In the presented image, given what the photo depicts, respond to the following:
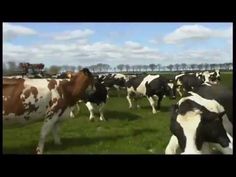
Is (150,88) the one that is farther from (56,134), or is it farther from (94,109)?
(56,134)

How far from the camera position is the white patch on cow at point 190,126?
183 inches

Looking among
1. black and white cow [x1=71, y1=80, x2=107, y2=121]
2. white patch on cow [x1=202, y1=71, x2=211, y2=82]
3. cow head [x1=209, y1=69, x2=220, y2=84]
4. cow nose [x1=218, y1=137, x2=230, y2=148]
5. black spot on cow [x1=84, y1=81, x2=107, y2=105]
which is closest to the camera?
cow nose [x1=218, y1=137, x2=230, y2=148]

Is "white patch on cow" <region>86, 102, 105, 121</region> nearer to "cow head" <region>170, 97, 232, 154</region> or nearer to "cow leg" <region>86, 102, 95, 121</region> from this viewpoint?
"cow leg" <region>86, 102, 95, 121</region>

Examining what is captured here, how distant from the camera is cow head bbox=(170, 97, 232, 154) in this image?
470cm

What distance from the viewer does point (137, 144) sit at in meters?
6.55

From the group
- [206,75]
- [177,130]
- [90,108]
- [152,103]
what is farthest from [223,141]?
[152,103]

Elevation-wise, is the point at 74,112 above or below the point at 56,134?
above

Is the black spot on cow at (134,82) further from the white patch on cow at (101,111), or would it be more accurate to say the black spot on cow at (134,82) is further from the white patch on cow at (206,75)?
the white patch on cow at (206,75)

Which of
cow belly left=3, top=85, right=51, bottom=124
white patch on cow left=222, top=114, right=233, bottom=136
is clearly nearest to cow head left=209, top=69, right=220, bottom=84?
white patch on cow left=222, top=114, right=233, bottom=136

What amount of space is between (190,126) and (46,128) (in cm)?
220

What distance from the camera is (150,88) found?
1106cm

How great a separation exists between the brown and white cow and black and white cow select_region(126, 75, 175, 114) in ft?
13.4

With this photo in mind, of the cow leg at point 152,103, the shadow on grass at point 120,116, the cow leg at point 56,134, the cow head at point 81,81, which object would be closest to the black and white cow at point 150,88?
the cow leg at point 152,103
